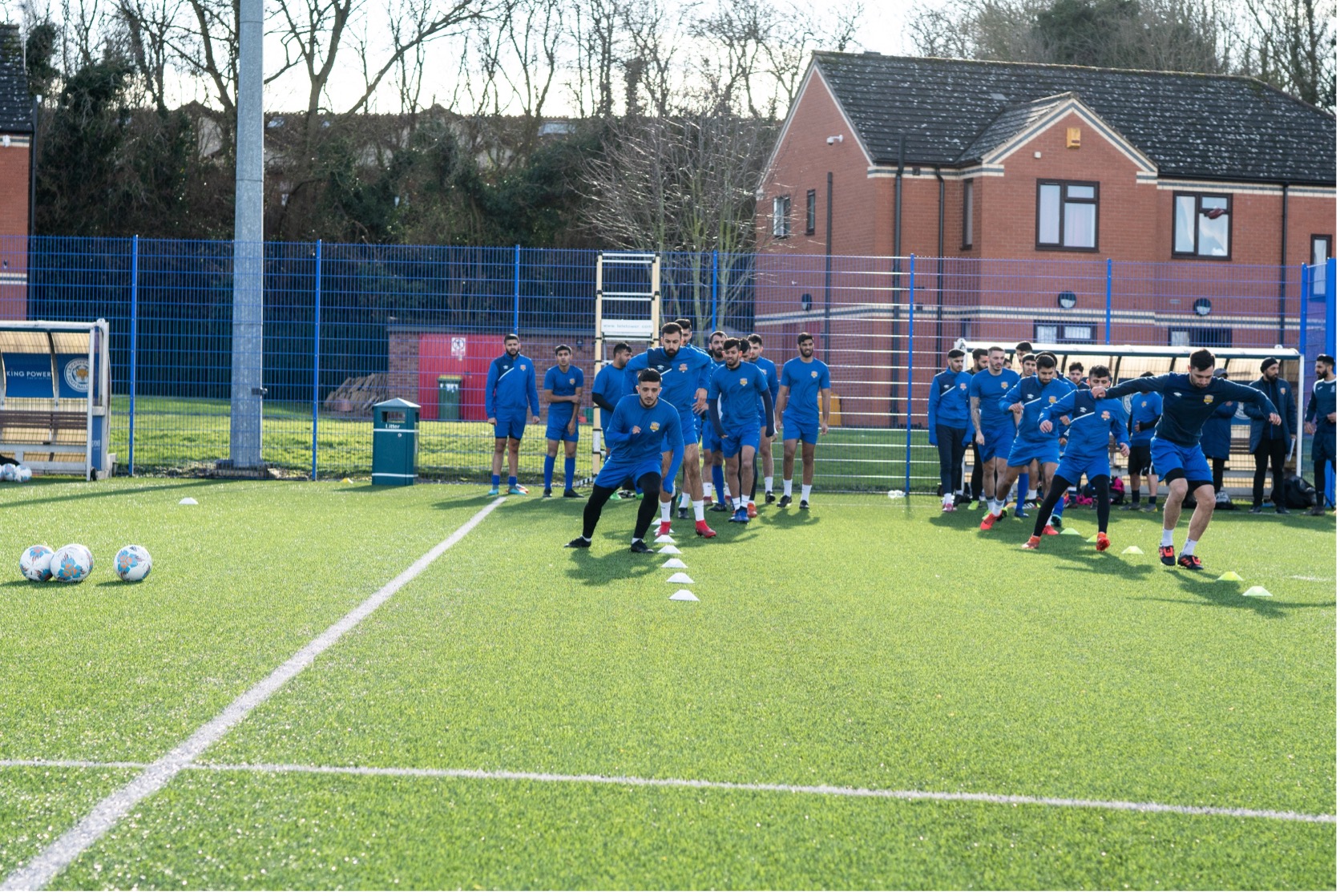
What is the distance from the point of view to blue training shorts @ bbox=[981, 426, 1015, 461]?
15.5 m

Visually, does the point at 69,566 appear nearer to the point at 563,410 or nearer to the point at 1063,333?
the point at 563,410

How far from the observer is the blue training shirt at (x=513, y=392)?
17.3 m

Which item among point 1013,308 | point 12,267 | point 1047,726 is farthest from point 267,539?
point 1013,308

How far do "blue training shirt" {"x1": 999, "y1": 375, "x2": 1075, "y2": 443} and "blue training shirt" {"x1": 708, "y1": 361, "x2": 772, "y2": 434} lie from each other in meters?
2.74

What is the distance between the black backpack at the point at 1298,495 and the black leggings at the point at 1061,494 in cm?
611

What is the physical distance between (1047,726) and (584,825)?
2.28 metres

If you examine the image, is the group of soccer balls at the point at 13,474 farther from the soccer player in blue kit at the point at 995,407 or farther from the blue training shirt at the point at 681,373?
the soccer player in blue kit at the point at 995,407

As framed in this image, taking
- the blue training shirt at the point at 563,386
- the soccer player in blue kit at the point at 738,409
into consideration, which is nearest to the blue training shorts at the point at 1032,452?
the soccer player in blue kit at the point at 738,409

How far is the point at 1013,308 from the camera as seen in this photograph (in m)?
24.8

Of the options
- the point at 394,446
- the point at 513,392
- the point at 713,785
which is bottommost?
the point at 713,785

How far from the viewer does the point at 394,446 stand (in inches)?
725

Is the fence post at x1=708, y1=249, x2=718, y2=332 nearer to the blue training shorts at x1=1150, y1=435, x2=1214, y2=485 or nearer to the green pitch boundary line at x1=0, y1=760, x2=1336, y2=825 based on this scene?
the blue training shorts at x1=1150, y1=435, x2=1214, y2=485

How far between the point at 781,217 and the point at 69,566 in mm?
27533

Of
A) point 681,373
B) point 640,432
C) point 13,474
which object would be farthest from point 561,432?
point 13,474
